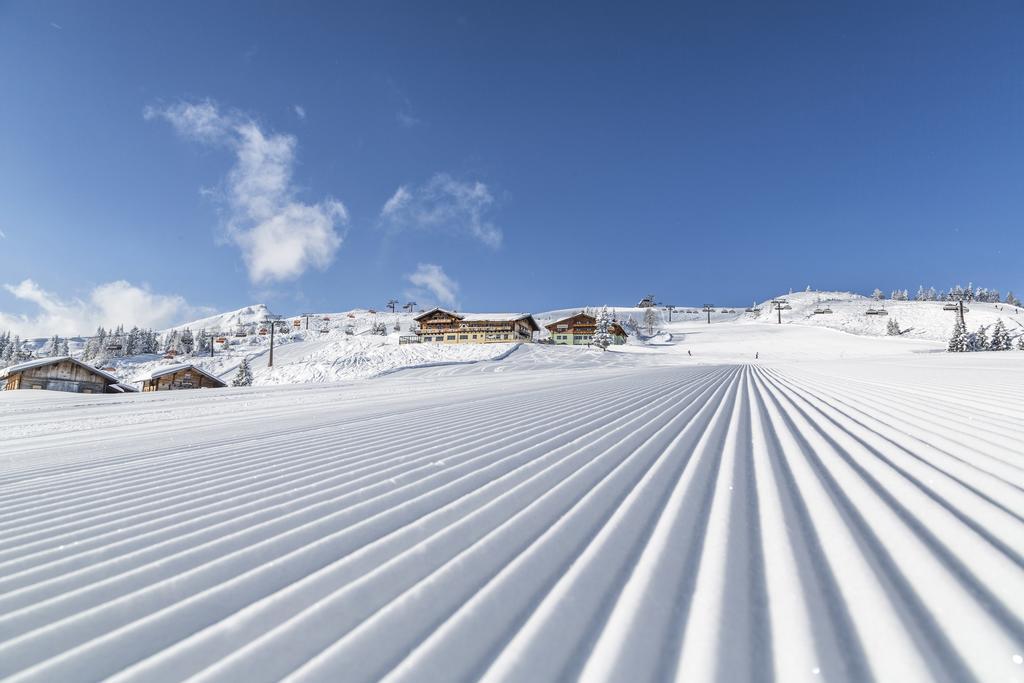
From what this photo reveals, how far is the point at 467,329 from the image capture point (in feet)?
175

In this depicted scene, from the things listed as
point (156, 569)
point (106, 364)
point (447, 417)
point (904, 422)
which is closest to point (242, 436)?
point (447, 417)

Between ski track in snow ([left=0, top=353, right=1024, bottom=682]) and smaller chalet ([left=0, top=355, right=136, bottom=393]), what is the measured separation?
28556mm

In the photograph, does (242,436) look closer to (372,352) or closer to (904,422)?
(904,422)

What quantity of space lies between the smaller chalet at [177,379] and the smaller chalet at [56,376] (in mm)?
2167

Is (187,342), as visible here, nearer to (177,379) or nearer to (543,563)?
(177,379)

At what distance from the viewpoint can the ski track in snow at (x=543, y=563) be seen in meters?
1.27

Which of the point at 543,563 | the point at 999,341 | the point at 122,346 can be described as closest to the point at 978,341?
the point at 999,341

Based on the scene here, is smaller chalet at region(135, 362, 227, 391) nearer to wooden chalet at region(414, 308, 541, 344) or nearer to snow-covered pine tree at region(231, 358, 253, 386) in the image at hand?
snow-covered pine tree at region(231, 358, 253, 386)

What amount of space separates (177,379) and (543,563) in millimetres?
36207

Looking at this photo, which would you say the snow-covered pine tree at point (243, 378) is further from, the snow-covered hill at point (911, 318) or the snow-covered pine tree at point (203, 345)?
the snow-covered hill at point (911, 318)

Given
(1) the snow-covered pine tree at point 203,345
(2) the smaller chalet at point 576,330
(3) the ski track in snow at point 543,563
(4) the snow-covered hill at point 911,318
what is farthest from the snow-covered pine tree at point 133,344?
(4) the snow-covered hill at point 911,318

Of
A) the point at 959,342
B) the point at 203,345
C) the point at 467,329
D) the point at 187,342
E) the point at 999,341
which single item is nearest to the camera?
the point at 959,342

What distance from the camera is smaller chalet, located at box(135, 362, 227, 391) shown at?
27984mm

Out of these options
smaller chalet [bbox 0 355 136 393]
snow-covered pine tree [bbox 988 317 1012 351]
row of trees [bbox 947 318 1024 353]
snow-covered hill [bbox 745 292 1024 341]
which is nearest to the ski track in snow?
smaller chalet [bbox 0 355 136 393]
